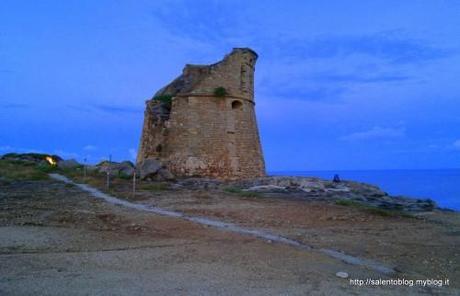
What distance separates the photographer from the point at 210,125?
900 inches

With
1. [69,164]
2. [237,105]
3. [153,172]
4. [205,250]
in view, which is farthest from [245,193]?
[69,164]

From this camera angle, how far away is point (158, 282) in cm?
567

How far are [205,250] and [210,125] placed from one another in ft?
51.3

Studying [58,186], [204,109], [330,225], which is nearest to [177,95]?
[204,109]

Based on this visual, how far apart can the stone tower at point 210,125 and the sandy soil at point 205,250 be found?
30.8 ft

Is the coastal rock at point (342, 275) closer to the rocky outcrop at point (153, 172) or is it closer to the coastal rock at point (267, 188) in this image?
the coastal rock at point (267, 188)

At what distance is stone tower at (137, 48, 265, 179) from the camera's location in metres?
22.6

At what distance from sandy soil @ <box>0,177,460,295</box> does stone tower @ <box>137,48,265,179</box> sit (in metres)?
9.39

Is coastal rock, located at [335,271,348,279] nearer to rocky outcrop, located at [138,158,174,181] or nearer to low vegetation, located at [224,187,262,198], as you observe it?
low vegetation, located at [224,187,262,198]

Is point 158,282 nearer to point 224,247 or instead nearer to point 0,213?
point 224,247

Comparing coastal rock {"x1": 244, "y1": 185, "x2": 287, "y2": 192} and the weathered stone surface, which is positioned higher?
the weathered stone surface

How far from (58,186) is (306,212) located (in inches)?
442

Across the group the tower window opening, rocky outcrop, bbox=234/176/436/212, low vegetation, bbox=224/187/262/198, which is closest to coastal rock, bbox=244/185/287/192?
rocky outcrop, bbox=234/176/436/212

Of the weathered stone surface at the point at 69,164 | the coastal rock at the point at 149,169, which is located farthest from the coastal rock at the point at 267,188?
the weathered stone surface at the point at 69,164
